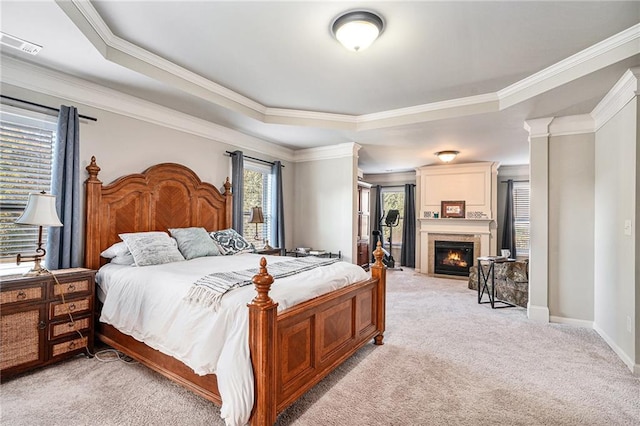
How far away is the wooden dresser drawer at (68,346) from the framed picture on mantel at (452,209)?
6.66 m

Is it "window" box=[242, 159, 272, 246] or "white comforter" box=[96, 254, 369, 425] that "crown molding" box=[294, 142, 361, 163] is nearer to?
"window" box=[242, 159, 272, 246]

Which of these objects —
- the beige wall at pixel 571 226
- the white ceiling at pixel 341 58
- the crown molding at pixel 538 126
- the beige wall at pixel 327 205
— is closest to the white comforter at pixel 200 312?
the white ceiling at pixel 341 58

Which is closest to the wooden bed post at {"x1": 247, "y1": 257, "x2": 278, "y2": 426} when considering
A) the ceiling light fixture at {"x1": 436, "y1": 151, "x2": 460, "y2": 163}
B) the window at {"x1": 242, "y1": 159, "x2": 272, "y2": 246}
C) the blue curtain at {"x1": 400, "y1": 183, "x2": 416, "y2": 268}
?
the window at {"x1": 242, "y1": 159, "x2": 272, "y2": 246}

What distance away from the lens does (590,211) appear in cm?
372

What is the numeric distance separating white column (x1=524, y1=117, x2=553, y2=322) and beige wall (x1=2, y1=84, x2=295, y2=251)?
4.17 metres

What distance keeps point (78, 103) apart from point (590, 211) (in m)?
5.74

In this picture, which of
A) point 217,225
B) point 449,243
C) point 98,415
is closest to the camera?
point 98,415

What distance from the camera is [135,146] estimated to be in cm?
355

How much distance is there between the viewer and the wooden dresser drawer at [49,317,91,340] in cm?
255

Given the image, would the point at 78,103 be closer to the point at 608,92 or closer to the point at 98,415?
the point at 98,415

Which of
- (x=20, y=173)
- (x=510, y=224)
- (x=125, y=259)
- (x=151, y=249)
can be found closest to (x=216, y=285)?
(x=151, y=249)

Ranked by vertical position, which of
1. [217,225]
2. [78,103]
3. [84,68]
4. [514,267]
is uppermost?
[84,68]

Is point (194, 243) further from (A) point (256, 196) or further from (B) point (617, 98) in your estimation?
(B) point (617, 98)

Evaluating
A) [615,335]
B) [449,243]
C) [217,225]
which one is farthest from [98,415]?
[449,243]
